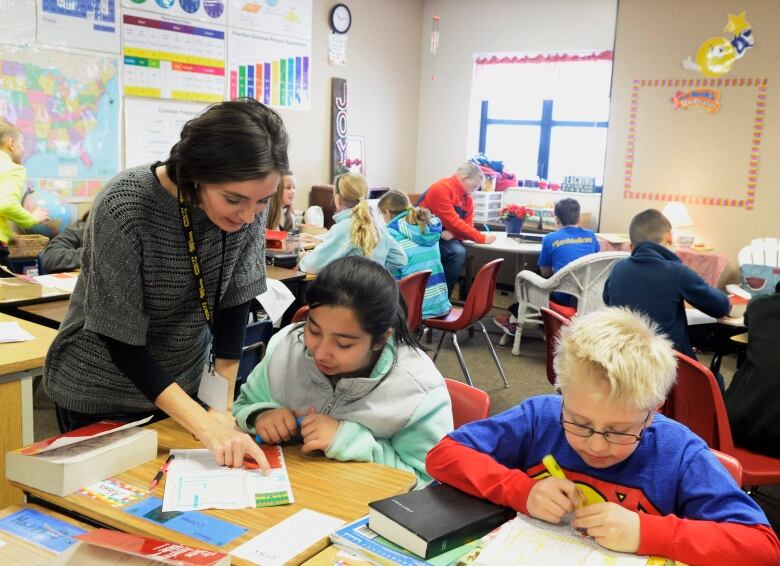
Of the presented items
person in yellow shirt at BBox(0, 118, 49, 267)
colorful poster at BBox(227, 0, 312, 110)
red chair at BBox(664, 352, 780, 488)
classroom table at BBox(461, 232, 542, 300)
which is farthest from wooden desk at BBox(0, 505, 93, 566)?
colorful poster at BBox(227, 0, 312, 110)

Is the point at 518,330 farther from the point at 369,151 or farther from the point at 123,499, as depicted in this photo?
the point at 123,499

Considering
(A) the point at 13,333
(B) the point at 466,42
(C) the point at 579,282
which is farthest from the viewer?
(B) the point at 466,42

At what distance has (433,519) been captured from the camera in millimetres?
1190

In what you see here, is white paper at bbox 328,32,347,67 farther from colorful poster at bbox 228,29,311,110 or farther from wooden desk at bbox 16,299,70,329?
wooden desk at bbox 16,299,70,329

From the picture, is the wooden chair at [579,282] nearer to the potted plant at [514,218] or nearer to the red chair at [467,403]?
the potted plant at [514,218]

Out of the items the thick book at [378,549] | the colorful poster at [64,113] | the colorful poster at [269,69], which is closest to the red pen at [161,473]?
the thick book at [378,549]

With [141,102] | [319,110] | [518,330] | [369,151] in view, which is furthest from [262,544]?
[369,151]

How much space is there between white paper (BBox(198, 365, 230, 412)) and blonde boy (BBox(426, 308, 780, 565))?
1.71 ft

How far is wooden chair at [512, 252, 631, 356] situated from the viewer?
15.4 ft

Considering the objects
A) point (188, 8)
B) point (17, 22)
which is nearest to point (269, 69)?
point (188, 8)

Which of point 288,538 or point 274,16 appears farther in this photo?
point 274,16

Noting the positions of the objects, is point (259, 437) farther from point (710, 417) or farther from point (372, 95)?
point (372, 95)

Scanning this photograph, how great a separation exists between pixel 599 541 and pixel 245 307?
0.98m

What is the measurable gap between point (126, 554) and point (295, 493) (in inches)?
15.3
